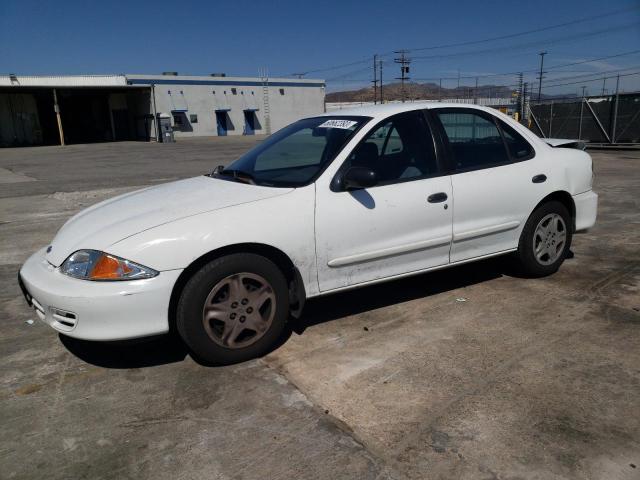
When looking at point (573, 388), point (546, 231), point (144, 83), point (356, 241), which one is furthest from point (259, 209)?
point (144, 83)

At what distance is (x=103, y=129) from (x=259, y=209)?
49244mm

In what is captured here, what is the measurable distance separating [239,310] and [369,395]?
0.96 m

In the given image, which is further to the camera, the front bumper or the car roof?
the car roof

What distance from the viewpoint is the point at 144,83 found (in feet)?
139

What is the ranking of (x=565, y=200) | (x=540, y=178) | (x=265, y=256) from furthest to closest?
(x=565, y=200) < (x=540, y=178) < (x=265, y=256)

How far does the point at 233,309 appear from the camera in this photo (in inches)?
131

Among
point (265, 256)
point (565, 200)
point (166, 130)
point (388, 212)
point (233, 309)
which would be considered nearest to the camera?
point (233, 309)

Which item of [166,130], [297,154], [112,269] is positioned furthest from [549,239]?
[166,130]

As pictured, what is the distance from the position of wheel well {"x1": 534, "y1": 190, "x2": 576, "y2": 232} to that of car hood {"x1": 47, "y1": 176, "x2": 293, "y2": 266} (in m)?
2.50

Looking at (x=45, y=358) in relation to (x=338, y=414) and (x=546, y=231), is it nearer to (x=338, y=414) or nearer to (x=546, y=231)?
(x=338, y=414)

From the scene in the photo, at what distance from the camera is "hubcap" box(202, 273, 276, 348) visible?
10.7ft

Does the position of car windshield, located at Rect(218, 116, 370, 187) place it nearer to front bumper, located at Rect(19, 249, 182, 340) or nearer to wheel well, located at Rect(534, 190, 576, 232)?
front bumper, located at Rect(19, 249, 182, 340)

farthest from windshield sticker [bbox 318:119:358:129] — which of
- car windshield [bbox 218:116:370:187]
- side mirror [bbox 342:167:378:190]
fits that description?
side mirror [bbox 342:167:378:190]

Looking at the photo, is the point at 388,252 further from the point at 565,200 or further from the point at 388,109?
the point at 565,200
